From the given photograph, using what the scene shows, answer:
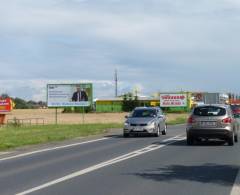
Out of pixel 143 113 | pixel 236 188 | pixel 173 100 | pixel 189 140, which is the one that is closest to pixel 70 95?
pixel 143 113

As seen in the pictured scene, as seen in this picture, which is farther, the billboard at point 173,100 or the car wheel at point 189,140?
the billboard at point 173,100

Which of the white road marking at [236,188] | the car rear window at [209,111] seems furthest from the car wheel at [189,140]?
the white road marking at [236,188]

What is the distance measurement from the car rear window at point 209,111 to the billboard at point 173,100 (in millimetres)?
78533

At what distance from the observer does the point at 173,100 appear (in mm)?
104688

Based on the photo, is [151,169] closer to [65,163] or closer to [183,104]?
[65,163]

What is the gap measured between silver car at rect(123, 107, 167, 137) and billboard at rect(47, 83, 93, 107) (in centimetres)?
2794

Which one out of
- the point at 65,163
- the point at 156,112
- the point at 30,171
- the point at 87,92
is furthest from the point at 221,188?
the point at 87,92

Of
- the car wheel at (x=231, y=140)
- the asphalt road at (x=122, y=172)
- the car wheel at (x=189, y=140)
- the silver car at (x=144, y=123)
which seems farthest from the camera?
the silver car at (x=144, y=123)

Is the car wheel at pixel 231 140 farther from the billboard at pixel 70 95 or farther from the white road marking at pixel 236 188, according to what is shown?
the billboard at pixel 70 95

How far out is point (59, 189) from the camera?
11.3m

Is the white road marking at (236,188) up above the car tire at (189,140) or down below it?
below

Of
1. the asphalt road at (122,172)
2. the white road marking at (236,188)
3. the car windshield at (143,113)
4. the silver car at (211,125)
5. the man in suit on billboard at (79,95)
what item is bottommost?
the white road marking at (236,188)

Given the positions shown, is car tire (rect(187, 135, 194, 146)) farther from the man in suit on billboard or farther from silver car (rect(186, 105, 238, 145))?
the man in suit on billboard

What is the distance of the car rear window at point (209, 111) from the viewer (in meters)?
24.2
